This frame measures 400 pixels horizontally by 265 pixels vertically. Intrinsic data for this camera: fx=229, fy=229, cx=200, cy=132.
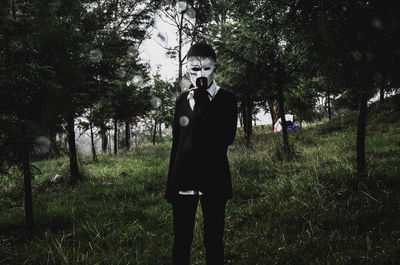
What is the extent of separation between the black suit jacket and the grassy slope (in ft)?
4.38

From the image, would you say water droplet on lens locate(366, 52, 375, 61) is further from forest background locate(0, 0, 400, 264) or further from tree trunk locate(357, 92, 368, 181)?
tree trunk locate(357, 92, 368, 181)

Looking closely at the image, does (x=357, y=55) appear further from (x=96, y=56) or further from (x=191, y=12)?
(x=191, y=12)

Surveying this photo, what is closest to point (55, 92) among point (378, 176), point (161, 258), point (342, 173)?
point (161, 258)

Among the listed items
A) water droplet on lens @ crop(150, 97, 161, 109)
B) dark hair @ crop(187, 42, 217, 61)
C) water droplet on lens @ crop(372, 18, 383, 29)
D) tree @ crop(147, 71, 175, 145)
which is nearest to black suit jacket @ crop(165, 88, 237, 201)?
dark hair @ crop(187, 42, 217, 61)

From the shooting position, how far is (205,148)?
1.89 m

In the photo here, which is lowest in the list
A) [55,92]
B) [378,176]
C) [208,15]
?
[378,176]

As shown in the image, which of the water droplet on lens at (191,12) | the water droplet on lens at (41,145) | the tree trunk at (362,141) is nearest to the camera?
the water droplet on lens at (41,145)

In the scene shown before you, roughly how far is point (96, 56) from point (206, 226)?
5.48 metres

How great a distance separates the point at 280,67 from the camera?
689 centimetres

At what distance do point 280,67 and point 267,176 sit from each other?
139 inches

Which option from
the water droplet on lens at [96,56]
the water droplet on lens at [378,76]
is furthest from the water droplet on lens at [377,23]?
the water droplet on lens at [96,56]

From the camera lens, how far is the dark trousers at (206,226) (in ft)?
6.17

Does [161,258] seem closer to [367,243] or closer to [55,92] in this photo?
[367,243]

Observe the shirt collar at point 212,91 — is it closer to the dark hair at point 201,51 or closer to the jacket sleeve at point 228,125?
the jacket sleeve at point 228,125
